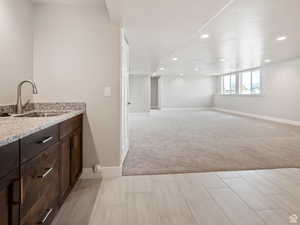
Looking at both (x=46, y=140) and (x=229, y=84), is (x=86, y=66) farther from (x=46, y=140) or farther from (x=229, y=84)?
(x=229, y=84)

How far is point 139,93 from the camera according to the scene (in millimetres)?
10703

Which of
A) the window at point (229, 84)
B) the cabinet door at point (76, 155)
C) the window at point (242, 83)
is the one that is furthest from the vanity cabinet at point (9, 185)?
the window at point (229, 84)

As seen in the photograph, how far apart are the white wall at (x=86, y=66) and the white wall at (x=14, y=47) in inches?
5.6

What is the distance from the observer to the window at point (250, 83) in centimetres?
945

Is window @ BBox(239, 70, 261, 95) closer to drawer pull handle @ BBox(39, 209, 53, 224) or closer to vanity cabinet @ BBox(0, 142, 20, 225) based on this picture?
drawer pull handle @ BBox(39, 209, 53, 224)

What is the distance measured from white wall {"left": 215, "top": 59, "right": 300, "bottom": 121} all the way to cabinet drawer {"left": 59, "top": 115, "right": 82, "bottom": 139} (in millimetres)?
7387

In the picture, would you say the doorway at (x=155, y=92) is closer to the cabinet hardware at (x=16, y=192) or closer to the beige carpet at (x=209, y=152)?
the beige carpet at (x=209, y=152)

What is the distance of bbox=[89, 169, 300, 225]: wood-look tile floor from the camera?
1804mm

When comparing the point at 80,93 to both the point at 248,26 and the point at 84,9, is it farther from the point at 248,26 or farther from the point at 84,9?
the point at 248,26

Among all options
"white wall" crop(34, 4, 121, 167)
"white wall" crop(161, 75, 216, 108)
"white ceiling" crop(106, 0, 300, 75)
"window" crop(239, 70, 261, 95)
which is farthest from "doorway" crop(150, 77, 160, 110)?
"white wall" crop(34, 4, 121, 167)

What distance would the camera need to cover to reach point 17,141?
1.09m

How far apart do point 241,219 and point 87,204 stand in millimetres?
1481

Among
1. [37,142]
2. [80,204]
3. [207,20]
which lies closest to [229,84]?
[207,20]

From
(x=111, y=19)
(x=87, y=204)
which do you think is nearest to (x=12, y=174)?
(x=87, y=204)
